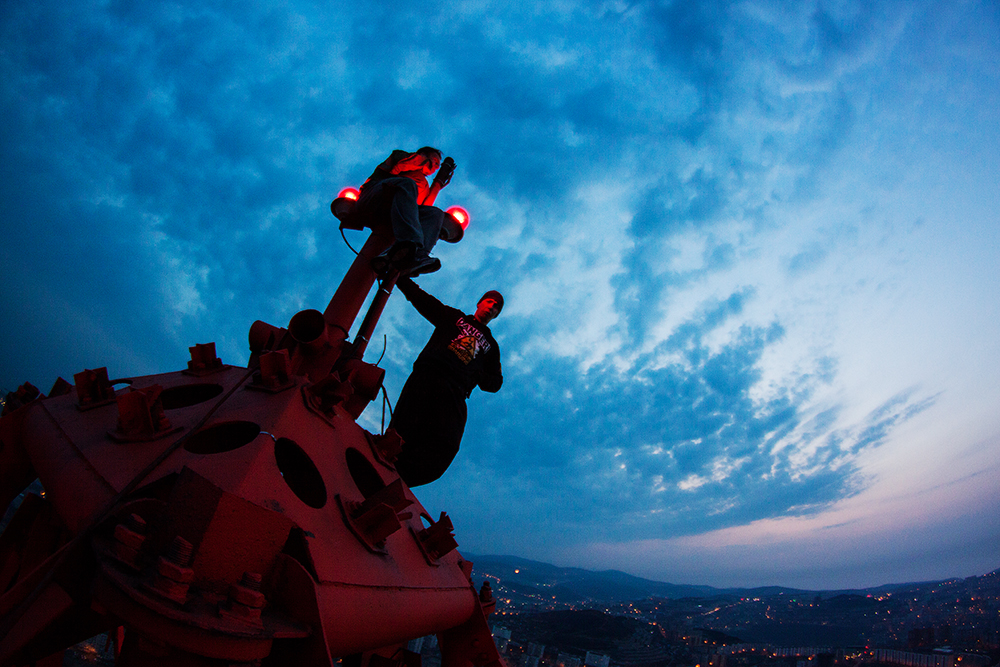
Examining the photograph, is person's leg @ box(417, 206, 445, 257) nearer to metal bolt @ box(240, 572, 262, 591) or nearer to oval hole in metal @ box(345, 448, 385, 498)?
oval hole in metal @ box(345, 448, 385, 498)

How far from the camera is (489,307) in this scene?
7848mm

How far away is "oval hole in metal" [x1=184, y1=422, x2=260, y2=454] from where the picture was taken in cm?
305

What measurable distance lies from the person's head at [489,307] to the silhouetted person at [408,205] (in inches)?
56.9

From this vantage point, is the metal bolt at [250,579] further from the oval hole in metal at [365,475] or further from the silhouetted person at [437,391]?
the silhouetted person at [437,391]

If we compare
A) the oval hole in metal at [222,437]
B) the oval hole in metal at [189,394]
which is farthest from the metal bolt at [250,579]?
the oval hole in metal at [189,394]

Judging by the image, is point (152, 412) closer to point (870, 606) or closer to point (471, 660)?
point (471, 660)

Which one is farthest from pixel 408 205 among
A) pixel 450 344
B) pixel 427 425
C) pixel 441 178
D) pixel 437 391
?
pixel 427 425

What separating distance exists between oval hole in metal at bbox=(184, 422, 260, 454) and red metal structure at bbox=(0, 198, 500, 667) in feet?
0.05

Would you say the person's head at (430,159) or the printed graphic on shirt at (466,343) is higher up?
the person's head at (430,159)

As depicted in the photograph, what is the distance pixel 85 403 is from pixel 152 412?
41.9 inches

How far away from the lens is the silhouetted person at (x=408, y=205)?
5754 millimetres

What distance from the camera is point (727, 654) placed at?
3438 cm

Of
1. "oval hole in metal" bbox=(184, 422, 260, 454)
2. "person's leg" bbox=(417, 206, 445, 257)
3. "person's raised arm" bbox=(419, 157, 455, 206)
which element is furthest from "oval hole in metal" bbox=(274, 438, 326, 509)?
"person's raised arm" bbox=(419, 157, 455, 206)

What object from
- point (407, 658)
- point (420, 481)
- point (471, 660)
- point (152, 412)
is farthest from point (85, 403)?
point (420, 481)
